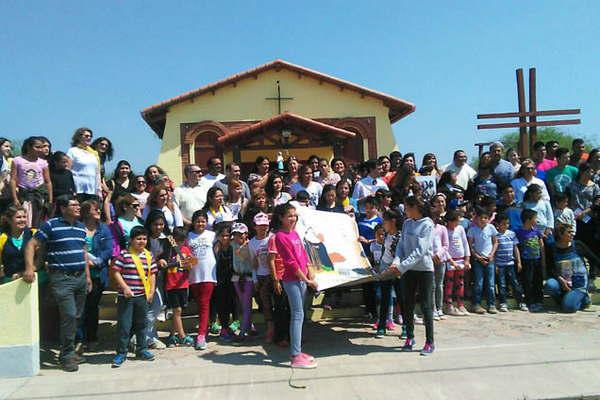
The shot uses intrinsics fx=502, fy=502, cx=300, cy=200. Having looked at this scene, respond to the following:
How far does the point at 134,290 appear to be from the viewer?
5.44 m

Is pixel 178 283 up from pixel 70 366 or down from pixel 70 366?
up

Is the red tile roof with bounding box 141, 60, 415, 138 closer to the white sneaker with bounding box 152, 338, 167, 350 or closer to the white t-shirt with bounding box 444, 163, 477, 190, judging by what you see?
the white t-shirt with bounding box 444, 163, 477, 190

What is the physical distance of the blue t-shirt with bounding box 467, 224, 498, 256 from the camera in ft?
24.1

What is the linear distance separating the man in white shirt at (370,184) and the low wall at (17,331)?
182 inches

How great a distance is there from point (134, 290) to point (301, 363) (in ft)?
6.44

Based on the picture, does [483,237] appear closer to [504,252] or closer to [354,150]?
[504,252]

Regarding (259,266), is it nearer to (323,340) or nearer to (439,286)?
(323,340)

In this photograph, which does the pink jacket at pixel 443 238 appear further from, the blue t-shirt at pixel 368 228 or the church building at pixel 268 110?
the church building at pixel 268 110

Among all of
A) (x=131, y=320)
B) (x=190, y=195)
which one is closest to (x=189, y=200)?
(x=190, y=195)

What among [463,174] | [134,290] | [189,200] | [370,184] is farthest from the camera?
[463,174]

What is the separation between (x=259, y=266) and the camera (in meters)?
6.03

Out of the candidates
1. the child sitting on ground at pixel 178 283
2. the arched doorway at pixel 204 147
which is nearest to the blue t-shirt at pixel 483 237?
the child sitting on ground at pixel 178 283

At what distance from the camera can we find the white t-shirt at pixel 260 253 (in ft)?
19.6

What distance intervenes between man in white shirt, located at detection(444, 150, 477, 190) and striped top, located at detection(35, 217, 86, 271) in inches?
244
